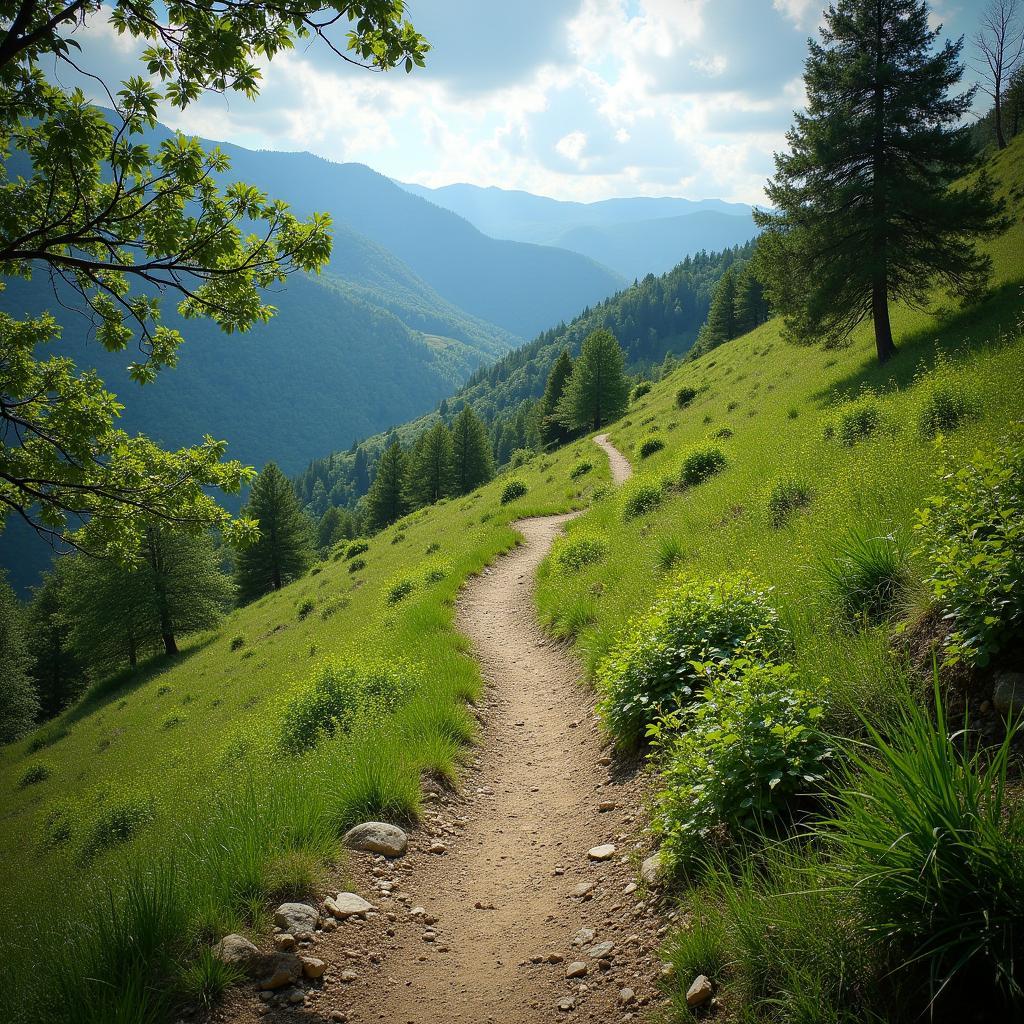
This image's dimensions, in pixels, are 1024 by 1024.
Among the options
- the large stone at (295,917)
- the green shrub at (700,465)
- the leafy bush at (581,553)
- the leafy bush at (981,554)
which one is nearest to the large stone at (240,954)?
the large stone at (295,917)

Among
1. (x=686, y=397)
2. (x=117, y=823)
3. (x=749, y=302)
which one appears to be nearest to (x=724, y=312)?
(x=749, y=302)

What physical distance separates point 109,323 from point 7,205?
1.49 meters

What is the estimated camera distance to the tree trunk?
20.1 m

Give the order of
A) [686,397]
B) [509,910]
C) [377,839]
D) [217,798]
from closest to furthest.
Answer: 1. [509,910]
2. [377,839]
3. [217,798]
4. [686,397]

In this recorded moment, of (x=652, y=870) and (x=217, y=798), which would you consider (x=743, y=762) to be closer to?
(x=652, y=870)

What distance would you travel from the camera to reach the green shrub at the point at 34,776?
998 inches

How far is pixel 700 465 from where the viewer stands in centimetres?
1691

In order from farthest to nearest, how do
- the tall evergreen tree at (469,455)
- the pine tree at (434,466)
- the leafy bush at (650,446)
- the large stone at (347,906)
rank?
the pine tree at (434,466) < the tall evergreen tree at (469,455) < the leafy bush at (650,446) < the large stone at (347,906)

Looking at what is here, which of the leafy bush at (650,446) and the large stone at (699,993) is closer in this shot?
the large stone at (699,993)

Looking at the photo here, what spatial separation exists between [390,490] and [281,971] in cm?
7042

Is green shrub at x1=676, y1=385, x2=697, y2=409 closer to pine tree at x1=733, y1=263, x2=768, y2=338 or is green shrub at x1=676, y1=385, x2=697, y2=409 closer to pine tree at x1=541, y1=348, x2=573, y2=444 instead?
pine tree at x1=541, y1=348, x2=573, y2=444

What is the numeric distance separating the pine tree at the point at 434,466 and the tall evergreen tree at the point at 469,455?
86cm

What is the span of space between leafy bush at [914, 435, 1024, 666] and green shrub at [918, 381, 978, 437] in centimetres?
506

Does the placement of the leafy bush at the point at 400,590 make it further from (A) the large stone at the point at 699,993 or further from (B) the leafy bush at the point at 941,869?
(B) the leafy bush at the point at 941,869
